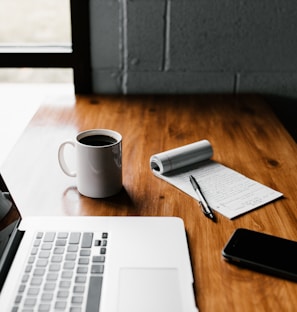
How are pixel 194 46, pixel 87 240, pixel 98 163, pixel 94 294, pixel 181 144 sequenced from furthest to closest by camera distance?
pixel 194 46 < pixel 181 144 < pixel 98 163 < pixel 87 240 < pixel 94 294

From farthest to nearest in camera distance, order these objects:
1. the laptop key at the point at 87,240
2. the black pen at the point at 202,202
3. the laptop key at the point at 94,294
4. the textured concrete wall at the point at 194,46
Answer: the textured concrete wall at the point at 194,46
the black pen at the point at 202,202
the laptop key at the point at 87,240
the laptop key at the point at 94,294

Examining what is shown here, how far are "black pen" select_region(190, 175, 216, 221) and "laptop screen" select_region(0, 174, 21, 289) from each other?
1.09ft

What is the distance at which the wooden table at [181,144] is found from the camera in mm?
748

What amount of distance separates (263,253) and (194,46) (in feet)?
3.13

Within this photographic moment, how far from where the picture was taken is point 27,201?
3.13ft

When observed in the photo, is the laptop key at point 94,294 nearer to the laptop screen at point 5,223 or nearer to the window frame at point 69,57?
the laptop screen at point 5,223

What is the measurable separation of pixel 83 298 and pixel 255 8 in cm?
116

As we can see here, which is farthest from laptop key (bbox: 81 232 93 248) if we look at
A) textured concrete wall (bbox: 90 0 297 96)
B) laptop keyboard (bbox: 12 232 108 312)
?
textured concrete wall (bbox: 90 0 297 96)

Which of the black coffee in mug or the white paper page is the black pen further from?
the black coffee in mug

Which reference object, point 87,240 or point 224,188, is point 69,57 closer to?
point 224,188

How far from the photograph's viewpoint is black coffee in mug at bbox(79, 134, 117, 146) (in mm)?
980

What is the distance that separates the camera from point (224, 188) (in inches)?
39.7

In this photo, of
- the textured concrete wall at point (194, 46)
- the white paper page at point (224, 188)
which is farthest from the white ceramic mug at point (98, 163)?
the textured concrete wall at point (194, 46)

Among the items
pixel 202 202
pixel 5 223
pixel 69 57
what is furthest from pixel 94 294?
pixel 69 57
